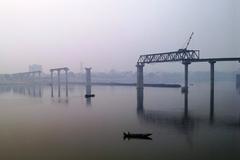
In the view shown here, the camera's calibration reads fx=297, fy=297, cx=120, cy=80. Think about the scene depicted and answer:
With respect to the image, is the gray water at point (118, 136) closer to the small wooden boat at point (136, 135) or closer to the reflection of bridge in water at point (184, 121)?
the reflection of bridge in water at point (184, 121)

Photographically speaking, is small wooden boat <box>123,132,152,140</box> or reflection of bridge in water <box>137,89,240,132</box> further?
reflection of bridge in water <box>137,89,240,132</box>

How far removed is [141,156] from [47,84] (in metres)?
58.6

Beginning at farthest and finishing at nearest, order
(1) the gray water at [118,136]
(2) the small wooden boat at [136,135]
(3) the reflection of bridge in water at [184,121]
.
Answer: (3) the reflection of bridge in water at [184,121] < (2) the small wooden boat at [136,135] < (1) the gray water at [118,136]

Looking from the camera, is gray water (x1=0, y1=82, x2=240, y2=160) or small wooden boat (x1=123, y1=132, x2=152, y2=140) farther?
small wooden boat (x1=123, y1=132, x2=152, y2=140)

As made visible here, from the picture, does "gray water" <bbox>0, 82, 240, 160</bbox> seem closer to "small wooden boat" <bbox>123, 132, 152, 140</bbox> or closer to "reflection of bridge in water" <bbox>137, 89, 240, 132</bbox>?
"reflection of bridge in water" <bbox>137, 89, 240, 132</bbox>

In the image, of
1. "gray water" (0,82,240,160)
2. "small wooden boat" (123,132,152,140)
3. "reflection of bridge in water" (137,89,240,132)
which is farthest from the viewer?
"reflection of bridge in water" (137,89,240,132)

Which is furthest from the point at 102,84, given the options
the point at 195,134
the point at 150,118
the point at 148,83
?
the point at 195,134

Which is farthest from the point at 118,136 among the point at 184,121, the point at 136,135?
the point at 184,121

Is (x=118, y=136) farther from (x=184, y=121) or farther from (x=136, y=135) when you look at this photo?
(x=184, y=121)

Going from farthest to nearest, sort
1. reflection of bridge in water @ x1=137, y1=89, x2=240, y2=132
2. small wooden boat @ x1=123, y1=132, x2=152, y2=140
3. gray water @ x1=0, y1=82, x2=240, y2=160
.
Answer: reflection of bridge in water @ x1=137, y1=89, x2=240, y2=132
small wooden boat @ x1=123, y1=132, x2=152, y2=140
gray water @ x1=0, y1=82, x2=240, y2=160

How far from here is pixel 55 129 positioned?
654 inches

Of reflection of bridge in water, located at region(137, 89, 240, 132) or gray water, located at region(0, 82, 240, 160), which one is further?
reflection of bridge in water, located at region(137, 89, 240, 132)

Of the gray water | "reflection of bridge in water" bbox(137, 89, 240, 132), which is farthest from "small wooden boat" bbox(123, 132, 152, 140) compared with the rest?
"reflection of bridge in water" bbox(137, 89, 240, 132)

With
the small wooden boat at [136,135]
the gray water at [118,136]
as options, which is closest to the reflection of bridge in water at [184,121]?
the gray water at [118,136]
